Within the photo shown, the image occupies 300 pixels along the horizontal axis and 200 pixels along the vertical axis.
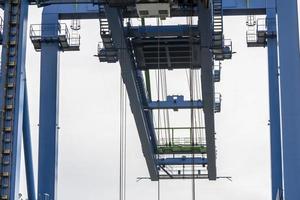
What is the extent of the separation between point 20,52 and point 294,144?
8216mm

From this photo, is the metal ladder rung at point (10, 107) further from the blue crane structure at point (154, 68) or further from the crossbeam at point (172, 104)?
the crossbeam at point (172, 104)

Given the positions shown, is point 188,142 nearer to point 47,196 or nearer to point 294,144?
point 47,196

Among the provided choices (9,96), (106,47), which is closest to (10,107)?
(9,96)

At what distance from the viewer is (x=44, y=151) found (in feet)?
106

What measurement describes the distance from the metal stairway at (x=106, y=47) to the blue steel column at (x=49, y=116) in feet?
6.81

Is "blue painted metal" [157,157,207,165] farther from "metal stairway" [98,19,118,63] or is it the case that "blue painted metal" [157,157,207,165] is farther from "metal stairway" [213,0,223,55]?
"metal stairway" [213,0,223,55]

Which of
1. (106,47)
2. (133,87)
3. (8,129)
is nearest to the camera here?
(8,129)

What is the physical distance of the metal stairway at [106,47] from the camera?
29156 millimetres

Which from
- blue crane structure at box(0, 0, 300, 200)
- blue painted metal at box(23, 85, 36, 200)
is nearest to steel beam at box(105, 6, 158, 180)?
blue crane structure at box(0, 0, 300, 200)

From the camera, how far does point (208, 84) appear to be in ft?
101

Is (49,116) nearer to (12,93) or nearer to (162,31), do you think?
(162,31)

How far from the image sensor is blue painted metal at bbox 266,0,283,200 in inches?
1259

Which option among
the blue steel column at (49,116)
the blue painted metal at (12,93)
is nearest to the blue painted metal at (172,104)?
the blue steel column at (49,116)

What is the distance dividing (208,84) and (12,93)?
8724 mm
